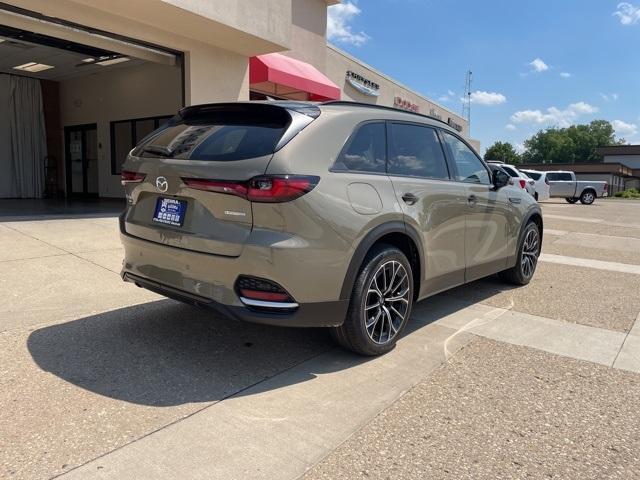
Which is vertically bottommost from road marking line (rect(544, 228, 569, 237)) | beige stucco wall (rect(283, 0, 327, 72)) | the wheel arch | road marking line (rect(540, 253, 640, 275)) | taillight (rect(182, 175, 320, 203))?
road marking line (rect(540, 253, 640, 275))

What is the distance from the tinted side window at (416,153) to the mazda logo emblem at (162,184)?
1680 mm

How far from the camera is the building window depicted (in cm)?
1452

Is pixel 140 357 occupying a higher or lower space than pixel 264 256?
lower

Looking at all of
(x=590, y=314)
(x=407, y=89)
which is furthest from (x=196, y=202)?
(x=407, y=89)

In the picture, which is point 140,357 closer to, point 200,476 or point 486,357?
point 200,476

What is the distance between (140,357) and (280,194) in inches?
63.7

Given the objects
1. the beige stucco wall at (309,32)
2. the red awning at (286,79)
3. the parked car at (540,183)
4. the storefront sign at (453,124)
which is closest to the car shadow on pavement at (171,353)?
the red awning at (286,79)

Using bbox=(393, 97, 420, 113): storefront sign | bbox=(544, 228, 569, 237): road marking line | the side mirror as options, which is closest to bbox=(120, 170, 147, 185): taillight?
the side mirror

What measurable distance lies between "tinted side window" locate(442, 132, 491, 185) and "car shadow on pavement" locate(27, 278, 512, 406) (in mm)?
1519

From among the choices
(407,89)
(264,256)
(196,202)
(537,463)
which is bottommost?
(537,463)

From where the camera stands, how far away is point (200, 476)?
7.88 feet

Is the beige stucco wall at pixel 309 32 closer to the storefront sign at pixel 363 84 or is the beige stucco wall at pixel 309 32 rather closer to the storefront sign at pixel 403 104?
the storefront sign at pixel 363 84

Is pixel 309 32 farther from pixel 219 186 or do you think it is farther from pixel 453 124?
pixel 453 124

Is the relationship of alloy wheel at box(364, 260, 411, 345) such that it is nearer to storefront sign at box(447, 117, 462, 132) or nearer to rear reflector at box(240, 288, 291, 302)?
rear reflector at box(240, 288, 291, 302)
